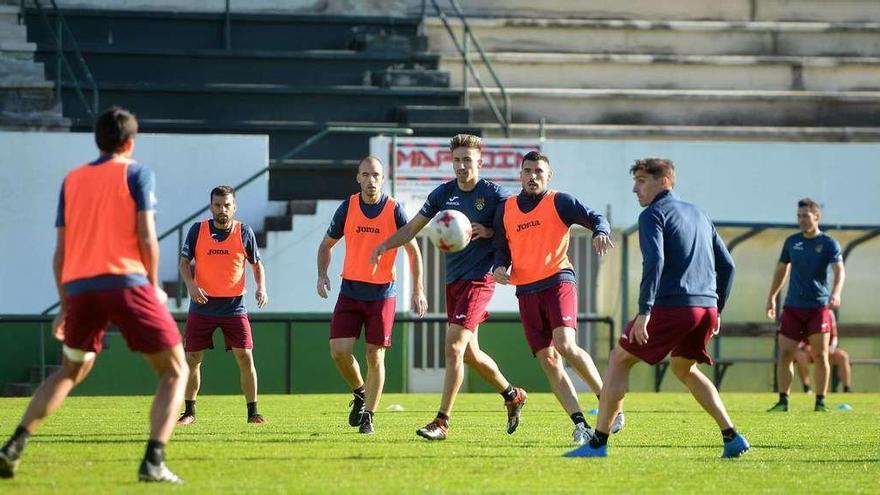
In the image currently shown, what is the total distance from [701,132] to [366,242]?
1338 cm

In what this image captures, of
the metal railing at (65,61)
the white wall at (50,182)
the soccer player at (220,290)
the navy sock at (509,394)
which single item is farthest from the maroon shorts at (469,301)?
the metal railing at (65,61)

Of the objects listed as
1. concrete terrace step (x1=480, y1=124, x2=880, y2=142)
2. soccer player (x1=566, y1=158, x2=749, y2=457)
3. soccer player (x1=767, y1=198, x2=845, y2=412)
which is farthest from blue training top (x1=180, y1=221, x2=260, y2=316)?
concrete terrace step (x1=480, y1=124, x2=880, y2=142)

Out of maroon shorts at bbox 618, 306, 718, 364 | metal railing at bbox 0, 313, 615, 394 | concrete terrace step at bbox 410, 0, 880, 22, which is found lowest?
metal railing at bbox 0, 313, 615, 394

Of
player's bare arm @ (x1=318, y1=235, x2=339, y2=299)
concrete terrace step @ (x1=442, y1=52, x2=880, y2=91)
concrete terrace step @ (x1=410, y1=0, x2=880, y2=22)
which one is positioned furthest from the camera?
concrete terrace step @ (x1=410, y1=0, x2=880, y2=22)

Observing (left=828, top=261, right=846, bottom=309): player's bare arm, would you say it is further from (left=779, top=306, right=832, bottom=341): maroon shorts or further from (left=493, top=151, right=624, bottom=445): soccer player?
(left=493, top=151, right=624, bottom=445): soccer player

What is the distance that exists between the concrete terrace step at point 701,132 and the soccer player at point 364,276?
11428mm

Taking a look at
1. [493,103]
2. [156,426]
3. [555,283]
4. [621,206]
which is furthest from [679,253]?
[493,103]

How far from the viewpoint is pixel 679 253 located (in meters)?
10.6

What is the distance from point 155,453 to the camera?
8883 millimetres

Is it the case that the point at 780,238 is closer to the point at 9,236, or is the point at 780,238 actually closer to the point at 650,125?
the point at 650,125

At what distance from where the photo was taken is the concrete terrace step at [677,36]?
27.6 metres

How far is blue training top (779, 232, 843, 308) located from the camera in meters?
18.3

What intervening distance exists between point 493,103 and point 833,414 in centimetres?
977

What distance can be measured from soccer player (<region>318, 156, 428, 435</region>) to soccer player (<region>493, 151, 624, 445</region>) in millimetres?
1203
